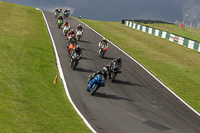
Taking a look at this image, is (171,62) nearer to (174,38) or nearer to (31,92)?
(174,38)

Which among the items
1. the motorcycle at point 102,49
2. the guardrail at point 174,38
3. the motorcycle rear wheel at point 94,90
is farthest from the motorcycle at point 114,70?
the guardrail at point 174,38

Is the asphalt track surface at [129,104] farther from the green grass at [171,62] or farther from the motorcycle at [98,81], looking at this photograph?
the green grass at [171,62]

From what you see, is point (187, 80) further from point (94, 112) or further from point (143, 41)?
point (143, 41)

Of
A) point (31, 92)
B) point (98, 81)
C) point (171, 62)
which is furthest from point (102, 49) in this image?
point (31, 92)

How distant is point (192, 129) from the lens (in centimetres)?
1563

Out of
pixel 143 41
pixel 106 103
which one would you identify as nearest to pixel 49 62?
pixel 106 103

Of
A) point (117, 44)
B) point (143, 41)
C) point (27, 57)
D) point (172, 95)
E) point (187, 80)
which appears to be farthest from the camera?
point (143, 41)

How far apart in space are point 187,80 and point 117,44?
14.2m

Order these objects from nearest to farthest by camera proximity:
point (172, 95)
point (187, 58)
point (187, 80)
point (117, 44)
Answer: point (172, 95) < point (187, 80) < point (187, 58) < point (117, 44)

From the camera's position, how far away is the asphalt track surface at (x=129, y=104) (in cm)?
1487

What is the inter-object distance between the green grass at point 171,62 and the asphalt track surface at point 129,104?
1.38m

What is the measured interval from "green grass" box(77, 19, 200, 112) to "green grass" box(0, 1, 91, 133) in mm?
9179

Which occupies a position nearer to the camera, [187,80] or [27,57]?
[27,57]

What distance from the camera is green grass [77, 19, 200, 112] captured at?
76.3ft
